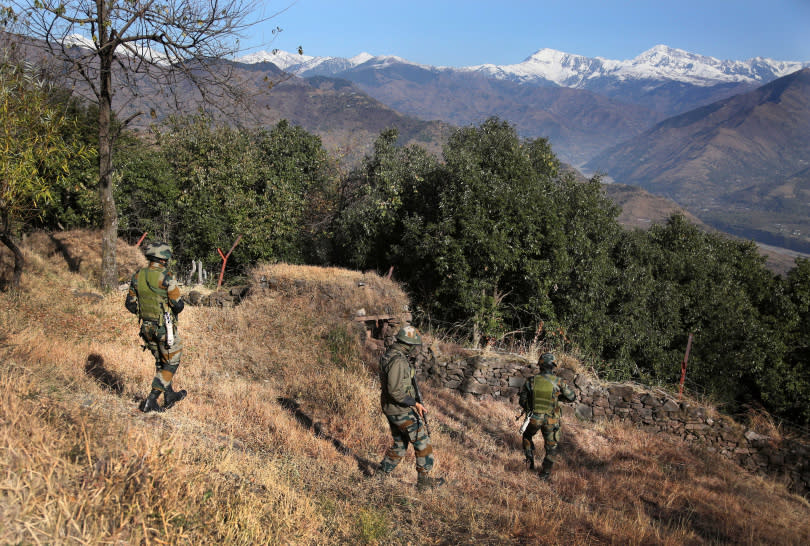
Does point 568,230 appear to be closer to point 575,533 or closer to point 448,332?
point 448,332

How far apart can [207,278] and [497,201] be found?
13.4 metres

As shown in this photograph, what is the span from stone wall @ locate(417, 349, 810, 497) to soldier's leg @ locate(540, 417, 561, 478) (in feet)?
14.5

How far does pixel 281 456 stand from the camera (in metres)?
5.94

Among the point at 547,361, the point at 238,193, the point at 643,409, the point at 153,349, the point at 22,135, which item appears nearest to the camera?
the point at 153,349

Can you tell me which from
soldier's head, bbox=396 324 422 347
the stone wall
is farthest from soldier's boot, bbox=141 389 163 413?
the stone wall

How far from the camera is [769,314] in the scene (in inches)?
923

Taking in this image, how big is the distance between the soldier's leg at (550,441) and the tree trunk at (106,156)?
11675 millimetres

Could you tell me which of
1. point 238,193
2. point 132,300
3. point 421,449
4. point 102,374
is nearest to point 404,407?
point 421,449

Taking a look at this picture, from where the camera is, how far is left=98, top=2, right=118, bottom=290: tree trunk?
11.1 meters

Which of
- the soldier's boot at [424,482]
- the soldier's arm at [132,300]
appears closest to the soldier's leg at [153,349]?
the soldier's arm at [132,300]

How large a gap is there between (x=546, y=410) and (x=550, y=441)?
515mm

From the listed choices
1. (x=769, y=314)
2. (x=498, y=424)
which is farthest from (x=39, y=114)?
(x=769, y=314)

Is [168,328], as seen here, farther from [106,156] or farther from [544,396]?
[106,156]

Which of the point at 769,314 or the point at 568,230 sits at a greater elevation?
the point at 568,230
